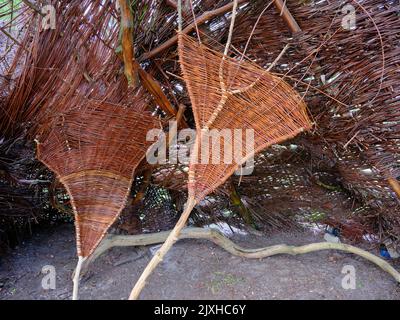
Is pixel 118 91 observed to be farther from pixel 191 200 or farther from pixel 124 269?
pixel 124 269

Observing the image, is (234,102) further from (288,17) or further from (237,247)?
(237,247)

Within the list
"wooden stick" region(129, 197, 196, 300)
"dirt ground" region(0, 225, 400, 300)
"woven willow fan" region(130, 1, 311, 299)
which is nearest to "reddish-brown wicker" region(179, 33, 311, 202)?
"woven willow fan" region(130, 1, 311, 299)

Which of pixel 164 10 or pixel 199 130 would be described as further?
pixel 164 10

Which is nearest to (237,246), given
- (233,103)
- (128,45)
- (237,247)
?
(237,247)

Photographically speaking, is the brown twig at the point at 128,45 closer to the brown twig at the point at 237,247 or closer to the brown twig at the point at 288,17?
the brown twig at the point at 288,17

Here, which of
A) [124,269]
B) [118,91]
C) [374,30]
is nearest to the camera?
[374,30]

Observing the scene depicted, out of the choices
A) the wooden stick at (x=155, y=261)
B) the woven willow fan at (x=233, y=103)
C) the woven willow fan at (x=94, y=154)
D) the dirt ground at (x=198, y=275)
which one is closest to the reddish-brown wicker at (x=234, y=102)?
the woven willow fan at (x=233, y=103)
